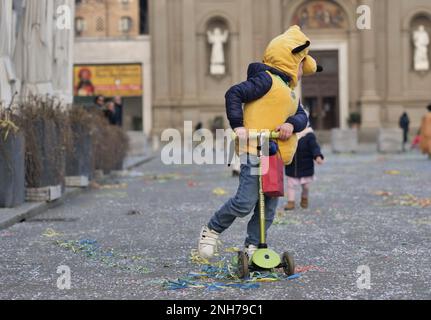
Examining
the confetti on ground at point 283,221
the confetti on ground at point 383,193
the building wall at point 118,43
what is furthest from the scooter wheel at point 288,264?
the building wall at point 118,43

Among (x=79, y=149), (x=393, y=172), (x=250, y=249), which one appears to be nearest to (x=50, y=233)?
(x=250, y=249)

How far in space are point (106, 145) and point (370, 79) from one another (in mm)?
24717

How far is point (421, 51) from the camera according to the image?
124ft

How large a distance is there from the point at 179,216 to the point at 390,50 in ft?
102

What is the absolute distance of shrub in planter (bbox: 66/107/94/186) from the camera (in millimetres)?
12797

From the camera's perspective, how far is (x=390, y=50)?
38.0m

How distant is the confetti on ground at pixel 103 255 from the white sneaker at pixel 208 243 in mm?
487

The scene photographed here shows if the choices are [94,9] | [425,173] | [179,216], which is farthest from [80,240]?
[94,9]

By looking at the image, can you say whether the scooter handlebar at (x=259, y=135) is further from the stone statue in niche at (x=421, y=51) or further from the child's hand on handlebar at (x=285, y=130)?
the stone statue in niche at (x=421, y=51)

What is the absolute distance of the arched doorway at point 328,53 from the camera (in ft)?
127

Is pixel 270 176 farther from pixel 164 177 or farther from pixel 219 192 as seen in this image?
pixel 164 177

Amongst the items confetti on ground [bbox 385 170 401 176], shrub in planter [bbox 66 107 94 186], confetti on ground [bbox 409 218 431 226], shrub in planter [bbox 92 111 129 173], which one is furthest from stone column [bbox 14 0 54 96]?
confetti on ground [bbox 385 170 401 176]

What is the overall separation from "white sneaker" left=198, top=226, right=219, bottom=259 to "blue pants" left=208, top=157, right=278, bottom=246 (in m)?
0.04
